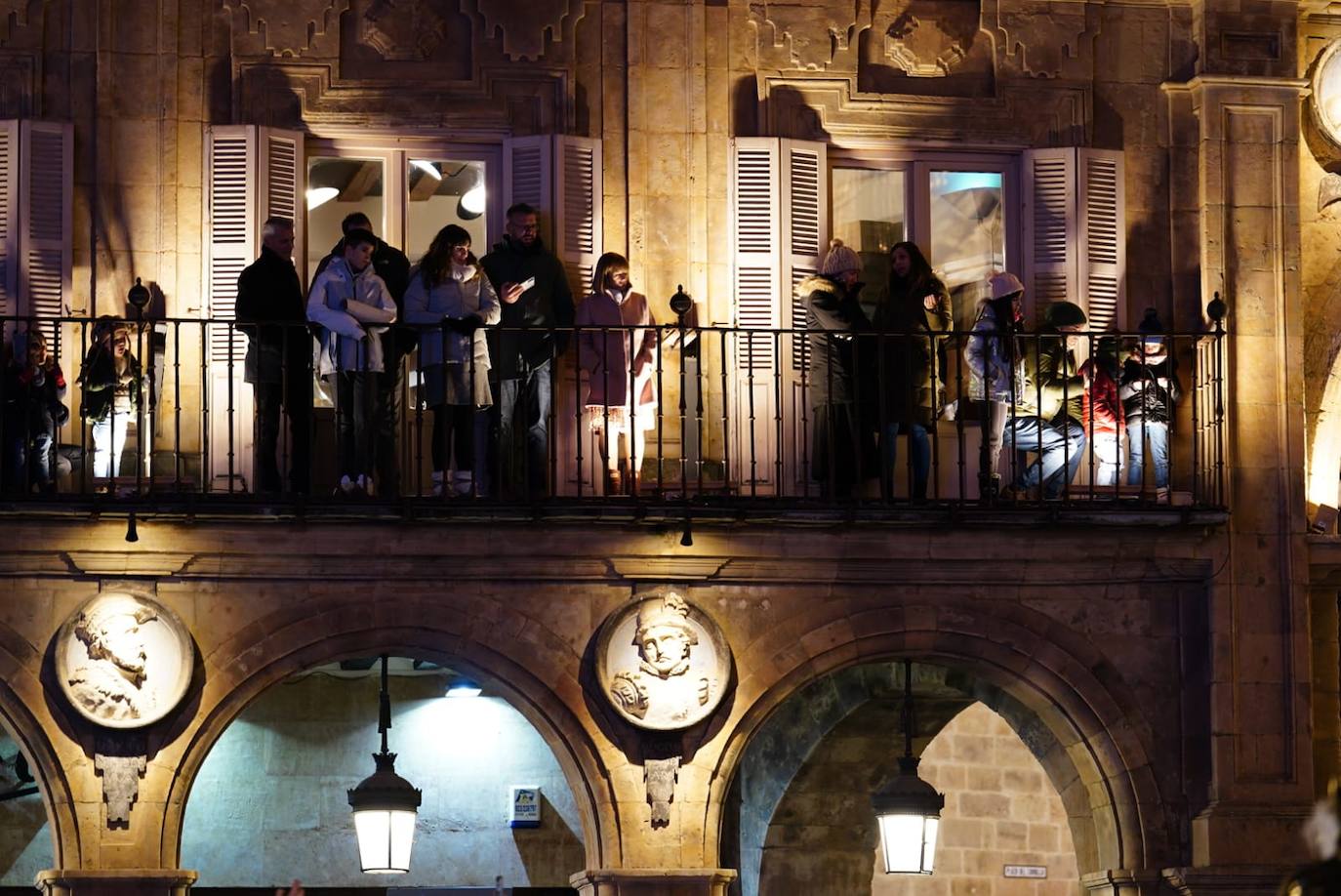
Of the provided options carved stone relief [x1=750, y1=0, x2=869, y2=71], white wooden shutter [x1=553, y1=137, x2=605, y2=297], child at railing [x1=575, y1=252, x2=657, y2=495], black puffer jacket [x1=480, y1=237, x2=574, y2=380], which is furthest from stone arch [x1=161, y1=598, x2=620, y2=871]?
carved stone relief [x1=750, y1=0, x2=869, y2=71]

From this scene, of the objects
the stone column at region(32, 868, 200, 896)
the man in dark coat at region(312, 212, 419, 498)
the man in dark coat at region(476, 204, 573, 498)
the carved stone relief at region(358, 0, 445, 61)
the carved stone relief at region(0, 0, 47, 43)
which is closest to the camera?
the stone column at region(32, 868, 200, 896)

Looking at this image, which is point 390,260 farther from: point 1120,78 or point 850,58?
point 1120,78

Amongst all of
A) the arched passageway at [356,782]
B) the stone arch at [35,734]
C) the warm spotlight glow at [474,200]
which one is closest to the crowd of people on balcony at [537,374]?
the warm spotlight glow at [474,200]

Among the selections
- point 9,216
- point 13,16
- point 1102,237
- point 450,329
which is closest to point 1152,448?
point 1102,237

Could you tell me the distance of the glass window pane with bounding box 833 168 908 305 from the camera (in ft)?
56.6

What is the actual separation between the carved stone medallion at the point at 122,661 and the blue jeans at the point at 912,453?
377 centimetres

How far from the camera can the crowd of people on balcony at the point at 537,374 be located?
15.8 meters

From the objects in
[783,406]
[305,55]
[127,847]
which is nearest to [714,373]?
[783,406]

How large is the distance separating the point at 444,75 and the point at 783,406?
2596 millimetres

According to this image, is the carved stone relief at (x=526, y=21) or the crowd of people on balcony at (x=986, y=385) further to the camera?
the carved stone relief at (x=526, y=21)

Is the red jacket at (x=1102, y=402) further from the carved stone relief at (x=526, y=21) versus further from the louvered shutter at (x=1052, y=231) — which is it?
the carved stone relief at (x=526, y=21)

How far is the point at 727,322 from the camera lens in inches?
658

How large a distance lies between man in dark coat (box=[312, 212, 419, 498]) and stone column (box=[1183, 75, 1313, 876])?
4.44m

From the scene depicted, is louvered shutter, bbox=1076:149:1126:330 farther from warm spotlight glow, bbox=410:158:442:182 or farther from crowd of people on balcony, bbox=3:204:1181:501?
warm spotlight glow, bbox=410:158:442:182
